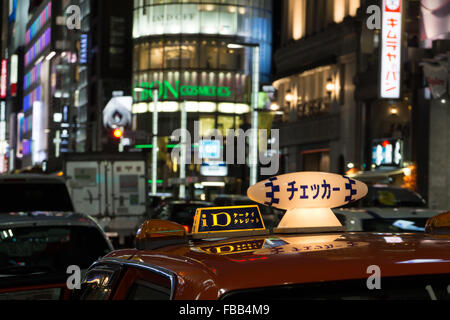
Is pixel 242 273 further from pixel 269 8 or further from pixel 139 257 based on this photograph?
pixel 269 8

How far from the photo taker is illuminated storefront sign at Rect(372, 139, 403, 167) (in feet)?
122

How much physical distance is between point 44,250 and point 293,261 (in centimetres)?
682

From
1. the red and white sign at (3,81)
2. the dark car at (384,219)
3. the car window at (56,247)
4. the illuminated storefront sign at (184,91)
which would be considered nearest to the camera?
the car window at (56,247)

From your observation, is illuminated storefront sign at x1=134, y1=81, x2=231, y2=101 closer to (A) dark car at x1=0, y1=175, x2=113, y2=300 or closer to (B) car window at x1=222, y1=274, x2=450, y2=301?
(A) dark car at x1=0, y1=175, x2=113, y2=300

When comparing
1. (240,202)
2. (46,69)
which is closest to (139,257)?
(240,202)

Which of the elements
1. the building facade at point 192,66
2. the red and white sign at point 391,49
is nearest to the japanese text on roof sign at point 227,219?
the red and white sign at point 391,49

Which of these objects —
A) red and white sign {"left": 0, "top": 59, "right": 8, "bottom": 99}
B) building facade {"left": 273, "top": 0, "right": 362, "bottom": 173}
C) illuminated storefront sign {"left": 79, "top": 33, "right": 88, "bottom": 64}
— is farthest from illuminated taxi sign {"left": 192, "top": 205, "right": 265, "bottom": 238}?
red and white sign {"left": 0, "top": 59, "right": 8, "bottom": 99}

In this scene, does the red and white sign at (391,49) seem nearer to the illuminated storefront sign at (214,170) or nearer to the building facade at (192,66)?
the illuminated storefront sign at (214,170)

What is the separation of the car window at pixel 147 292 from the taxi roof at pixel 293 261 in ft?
0.29

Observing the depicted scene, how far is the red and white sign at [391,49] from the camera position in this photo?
3198cm

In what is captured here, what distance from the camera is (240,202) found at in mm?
23703

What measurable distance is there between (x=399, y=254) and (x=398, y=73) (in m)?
30.8

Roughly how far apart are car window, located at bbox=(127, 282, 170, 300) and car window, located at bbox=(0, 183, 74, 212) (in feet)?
38.3

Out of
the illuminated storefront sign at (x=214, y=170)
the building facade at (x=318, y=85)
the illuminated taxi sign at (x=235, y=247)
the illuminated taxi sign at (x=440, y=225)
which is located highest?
the building facade at (x=318, y=85)
